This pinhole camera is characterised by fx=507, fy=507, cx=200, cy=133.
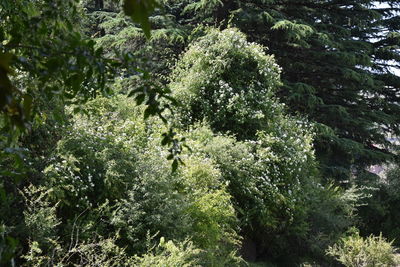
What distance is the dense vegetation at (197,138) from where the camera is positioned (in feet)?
6.17

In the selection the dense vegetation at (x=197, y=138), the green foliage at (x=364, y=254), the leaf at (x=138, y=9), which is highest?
the leaf at (x=138, y=9)

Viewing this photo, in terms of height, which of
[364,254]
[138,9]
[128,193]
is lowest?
[364,254]

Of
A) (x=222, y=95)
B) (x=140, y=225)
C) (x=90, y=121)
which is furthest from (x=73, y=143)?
(x=222, y=95)

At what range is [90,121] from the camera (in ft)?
23.3

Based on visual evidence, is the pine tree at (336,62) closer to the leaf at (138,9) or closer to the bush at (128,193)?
the bush at (128,193)

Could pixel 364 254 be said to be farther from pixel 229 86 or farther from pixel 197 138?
pixel 229 86

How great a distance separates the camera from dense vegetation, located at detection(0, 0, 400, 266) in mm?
1882

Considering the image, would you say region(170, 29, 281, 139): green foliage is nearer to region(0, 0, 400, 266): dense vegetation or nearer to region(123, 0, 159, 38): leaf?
region(0, 0, 400, 266): dense vegetation

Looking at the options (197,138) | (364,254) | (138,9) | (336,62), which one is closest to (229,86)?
(197,138)

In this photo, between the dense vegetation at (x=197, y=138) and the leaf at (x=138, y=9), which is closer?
the leaf at (x=138, y=9)

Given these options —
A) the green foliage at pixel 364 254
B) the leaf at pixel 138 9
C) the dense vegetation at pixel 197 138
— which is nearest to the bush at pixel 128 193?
the dense vegetation at pixel 197 138

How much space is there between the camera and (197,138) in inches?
356

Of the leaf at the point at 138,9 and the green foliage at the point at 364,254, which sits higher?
the leaf at the point at 138,9

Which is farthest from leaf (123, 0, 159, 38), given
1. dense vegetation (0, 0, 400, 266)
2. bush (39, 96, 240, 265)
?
bush (39, 96, 240, 265)
